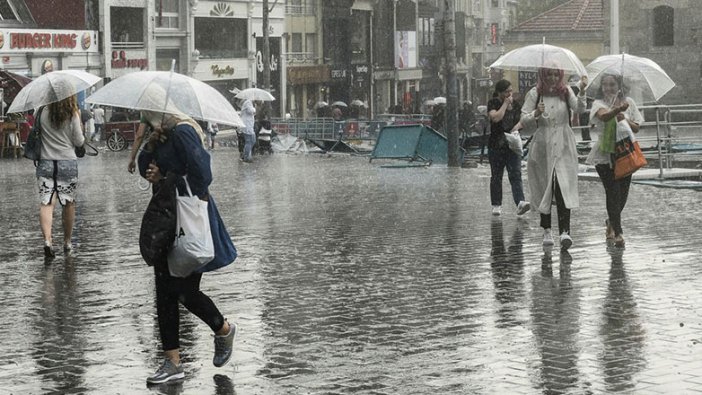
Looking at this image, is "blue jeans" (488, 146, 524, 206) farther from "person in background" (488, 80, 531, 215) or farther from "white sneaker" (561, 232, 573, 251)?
"white sneaker" (561, 232, 573, 251)

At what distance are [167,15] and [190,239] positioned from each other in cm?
5898

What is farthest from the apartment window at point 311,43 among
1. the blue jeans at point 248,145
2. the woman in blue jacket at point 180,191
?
the woman in blue jacket at point 180,191

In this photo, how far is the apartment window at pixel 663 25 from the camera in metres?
70.0

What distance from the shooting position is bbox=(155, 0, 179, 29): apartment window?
6494 centimetres

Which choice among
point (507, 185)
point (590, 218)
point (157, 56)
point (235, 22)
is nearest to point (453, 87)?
point (507, 185)

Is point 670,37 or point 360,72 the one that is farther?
point 360,72

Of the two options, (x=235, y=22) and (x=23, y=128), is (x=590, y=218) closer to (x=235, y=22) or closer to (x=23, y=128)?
(x=23, y=128)

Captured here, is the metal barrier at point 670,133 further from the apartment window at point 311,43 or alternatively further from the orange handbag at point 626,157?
the apartment window at point 311,43

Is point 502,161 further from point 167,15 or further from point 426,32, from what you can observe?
point 426,32

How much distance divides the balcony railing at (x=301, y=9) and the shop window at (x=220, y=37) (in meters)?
3.63

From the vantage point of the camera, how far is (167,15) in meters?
66.0

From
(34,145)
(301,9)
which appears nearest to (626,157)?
(34,145)

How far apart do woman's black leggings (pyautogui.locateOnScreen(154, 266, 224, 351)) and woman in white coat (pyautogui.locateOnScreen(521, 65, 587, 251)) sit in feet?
19.0

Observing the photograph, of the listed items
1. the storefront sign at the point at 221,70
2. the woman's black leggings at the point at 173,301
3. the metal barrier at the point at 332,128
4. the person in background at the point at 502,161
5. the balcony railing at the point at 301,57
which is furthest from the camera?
the balcony railing at the point at 301,57
